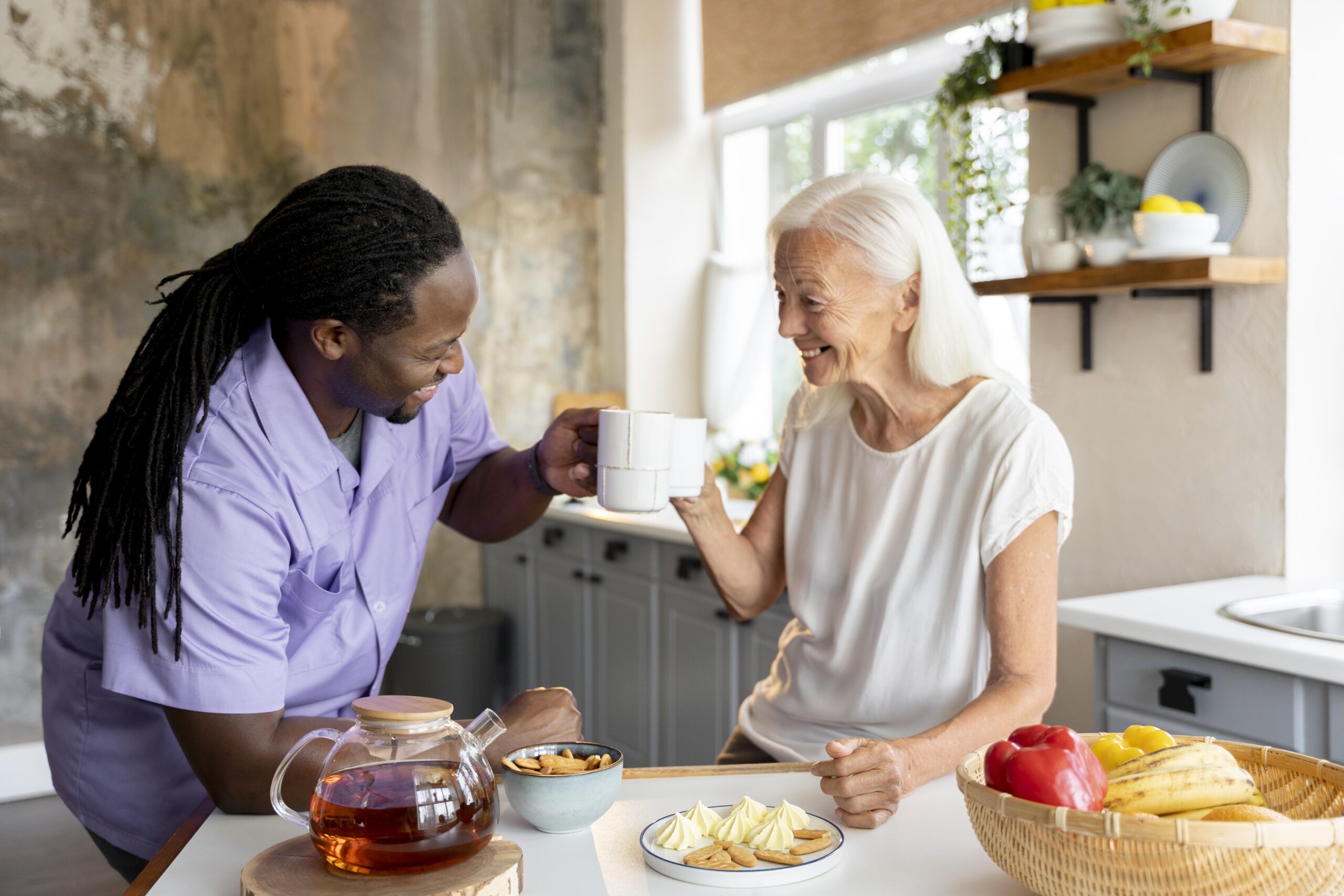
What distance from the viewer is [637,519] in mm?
3574

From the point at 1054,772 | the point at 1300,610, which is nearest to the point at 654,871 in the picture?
the point at 1054,772

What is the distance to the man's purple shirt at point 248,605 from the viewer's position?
3.85ft

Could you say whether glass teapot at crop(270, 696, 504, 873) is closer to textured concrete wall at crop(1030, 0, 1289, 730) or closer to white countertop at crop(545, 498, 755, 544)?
textured concrete wall at crop(1030, 0, 1289, 730)

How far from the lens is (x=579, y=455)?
1.71 m

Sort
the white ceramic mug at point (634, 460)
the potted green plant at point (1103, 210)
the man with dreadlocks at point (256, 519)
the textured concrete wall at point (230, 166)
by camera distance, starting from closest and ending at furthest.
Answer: the man with dreadlocks at point (256, 519) < the white ceramic mug at point (634, 460) < the potted green plant at point (1103, 210) < the textured concrete wall at point (230, 166)

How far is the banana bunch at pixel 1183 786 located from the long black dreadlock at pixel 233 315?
83 cm

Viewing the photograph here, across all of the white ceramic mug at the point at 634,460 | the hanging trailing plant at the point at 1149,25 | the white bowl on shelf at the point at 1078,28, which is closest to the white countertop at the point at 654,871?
the white ceramic mug at the point at 634,460

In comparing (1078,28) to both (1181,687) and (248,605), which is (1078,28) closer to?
(1181,687)

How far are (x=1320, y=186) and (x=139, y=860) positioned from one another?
7.56 feet

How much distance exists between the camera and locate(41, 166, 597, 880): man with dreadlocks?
46.1 inches

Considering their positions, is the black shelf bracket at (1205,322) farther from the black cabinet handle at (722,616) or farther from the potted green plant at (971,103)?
the black cabinet handle at (722,616)

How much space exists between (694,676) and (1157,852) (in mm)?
2602

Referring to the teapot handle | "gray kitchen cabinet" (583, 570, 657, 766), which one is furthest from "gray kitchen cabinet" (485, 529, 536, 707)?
the teapot handle

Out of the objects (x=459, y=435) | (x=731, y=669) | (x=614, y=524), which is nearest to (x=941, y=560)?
(x=459, y=435)
